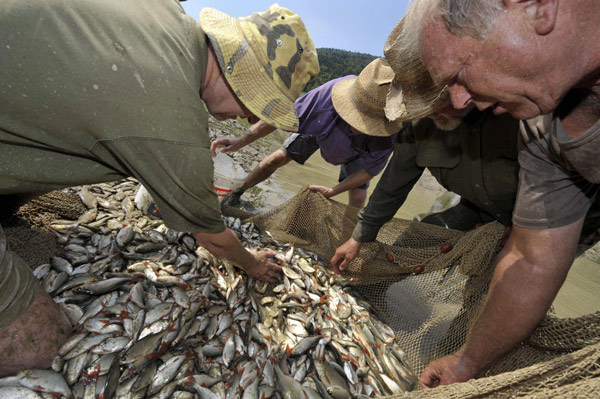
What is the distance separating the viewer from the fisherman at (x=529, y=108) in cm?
99

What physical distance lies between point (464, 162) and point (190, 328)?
239 cm

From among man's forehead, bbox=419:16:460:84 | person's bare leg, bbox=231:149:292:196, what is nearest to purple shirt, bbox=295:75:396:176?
person's bare leg, bbox=231:149:292:196

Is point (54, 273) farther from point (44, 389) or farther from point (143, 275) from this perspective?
point (44, 389)

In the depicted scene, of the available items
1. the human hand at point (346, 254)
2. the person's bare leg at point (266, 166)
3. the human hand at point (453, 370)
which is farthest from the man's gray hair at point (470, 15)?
the person's bare leg at point (266, 166)

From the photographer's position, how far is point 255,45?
1.51 m

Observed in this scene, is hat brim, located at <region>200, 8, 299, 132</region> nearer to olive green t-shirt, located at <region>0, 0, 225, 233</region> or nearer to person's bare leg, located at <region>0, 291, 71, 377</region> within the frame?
olive green t-shirt, located at <region>0, 0, 225, 233</region>

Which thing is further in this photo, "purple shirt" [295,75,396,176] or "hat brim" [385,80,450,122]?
"purple shirt" [295,75,396,176]

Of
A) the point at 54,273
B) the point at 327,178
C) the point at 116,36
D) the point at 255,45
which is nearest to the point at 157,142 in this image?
the point at 116,36

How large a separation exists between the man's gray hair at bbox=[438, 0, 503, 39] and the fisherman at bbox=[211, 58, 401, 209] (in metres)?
1.59

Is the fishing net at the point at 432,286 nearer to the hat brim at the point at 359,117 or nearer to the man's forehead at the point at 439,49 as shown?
the hat brim at the point at 359,117

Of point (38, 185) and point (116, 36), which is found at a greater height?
point (116, 36)

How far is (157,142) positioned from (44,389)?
149cm

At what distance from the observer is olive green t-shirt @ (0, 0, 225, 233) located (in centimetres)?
110

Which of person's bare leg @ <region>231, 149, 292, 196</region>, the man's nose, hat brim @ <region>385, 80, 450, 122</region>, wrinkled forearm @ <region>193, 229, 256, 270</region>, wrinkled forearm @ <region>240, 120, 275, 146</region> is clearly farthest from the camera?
person's bare leg @ <region>231, 149, 292, 196</region>
